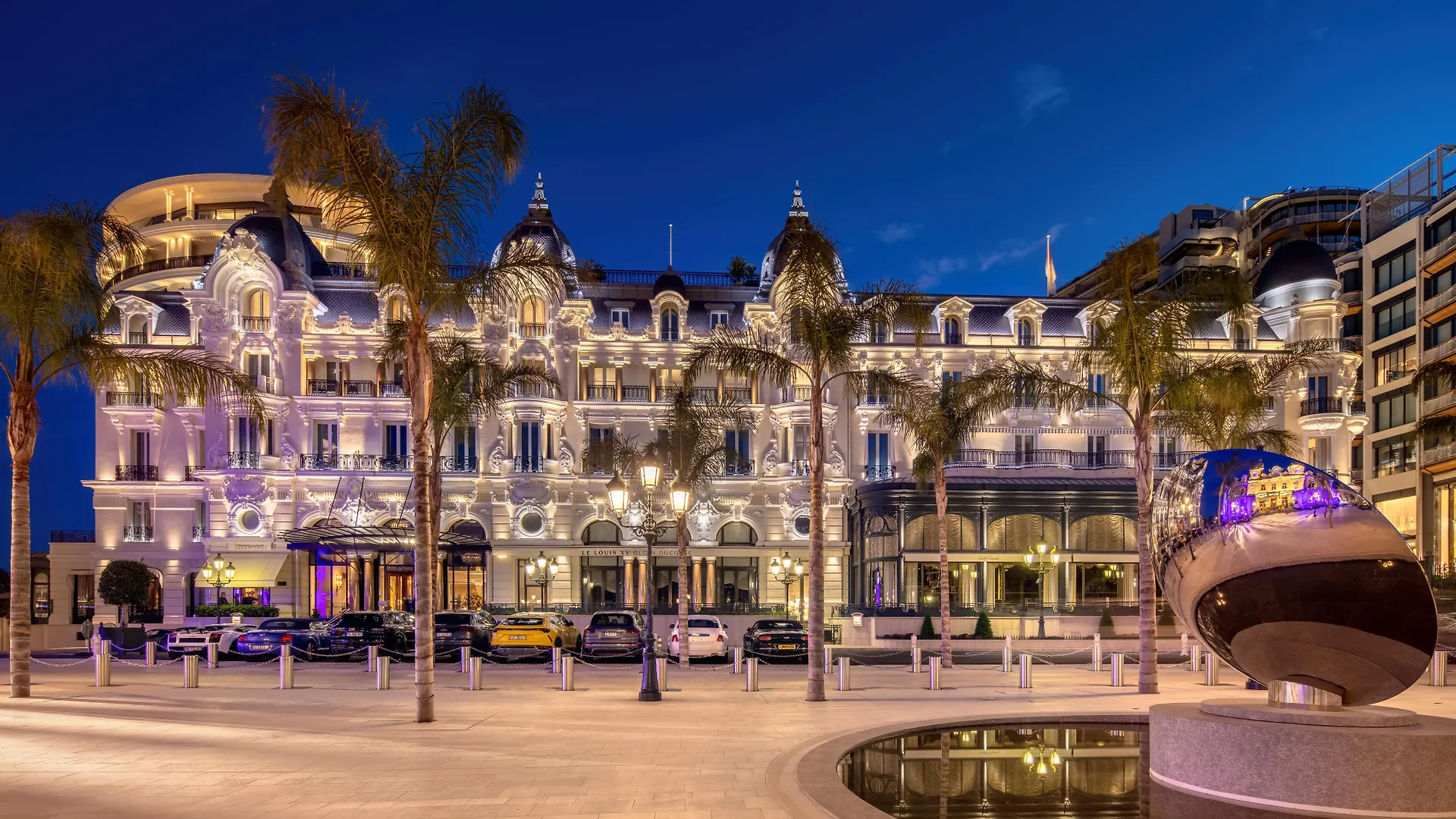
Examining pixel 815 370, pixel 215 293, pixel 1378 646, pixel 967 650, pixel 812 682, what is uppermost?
pixel 215 293

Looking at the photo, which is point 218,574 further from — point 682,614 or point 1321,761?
point 1321,761

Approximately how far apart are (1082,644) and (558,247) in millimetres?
32639

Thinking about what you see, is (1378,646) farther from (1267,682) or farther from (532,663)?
(532,663)

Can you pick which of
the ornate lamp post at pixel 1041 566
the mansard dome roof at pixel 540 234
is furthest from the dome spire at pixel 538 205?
the ornate lamp post at pixel 1041 566

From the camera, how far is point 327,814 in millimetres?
10359

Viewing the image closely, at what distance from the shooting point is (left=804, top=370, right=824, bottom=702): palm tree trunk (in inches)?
803

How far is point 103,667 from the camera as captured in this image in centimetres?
2356

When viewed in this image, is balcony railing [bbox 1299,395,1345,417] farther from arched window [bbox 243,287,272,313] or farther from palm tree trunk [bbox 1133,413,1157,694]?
arched window [bbox 243,287,272,313]

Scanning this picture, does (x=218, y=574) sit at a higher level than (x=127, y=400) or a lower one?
lower

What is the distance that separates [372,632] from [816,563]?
18.9m

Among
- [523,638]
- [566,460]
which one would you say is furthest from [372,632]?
[566,460]

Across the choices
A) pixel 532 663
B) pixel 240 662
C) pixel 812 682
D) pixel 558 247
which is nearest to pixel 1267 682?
pixel 812 682

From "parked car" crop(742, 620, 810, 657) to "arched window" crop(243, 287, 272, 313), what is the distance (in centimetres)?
3085

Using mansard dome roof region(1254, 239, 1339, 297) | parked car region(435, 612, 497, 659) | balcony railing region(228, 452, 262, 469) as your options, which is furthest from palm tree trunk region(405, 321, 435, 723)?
mansard dome roof region(1254, 239, 1339, 297)
